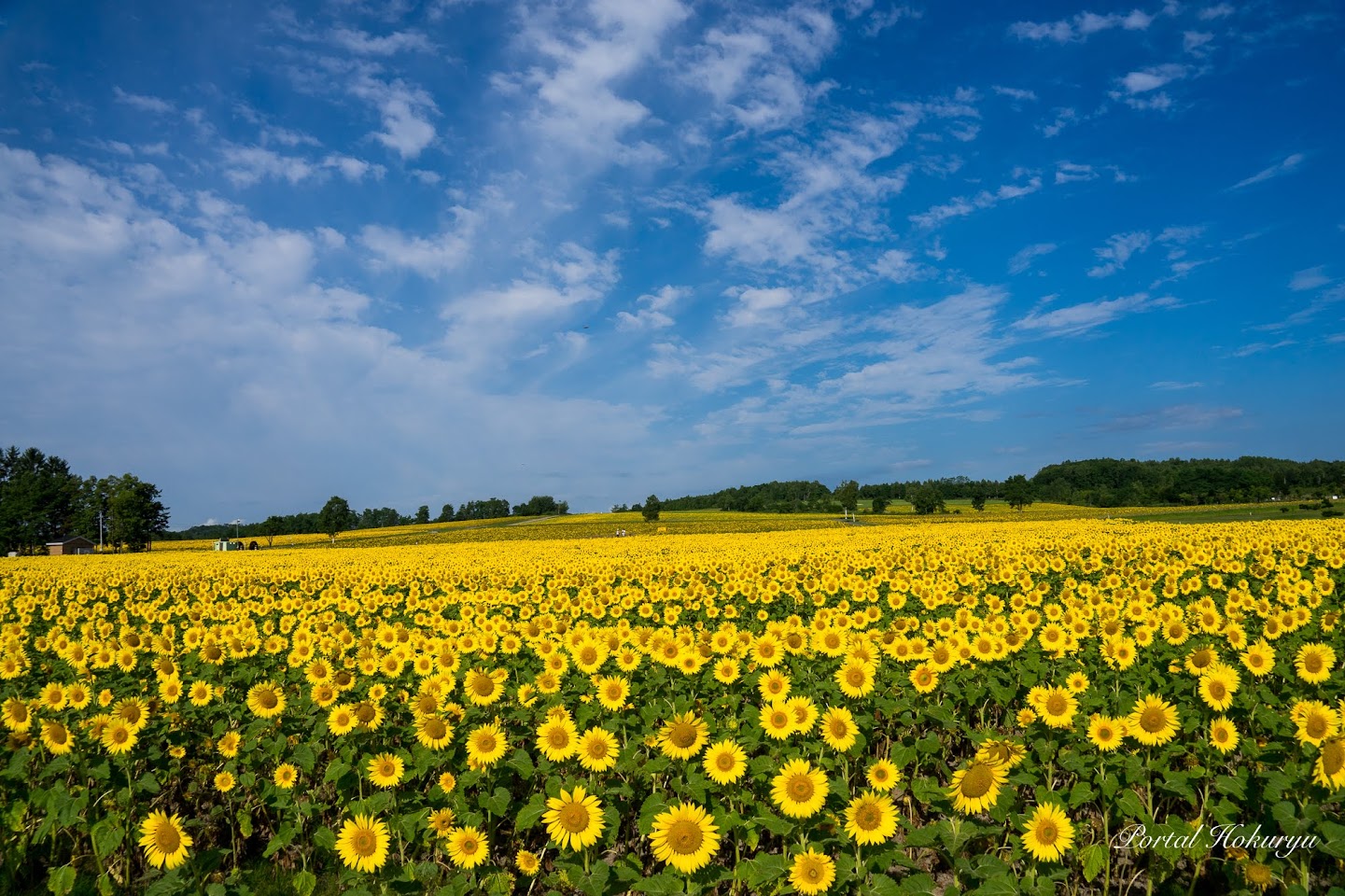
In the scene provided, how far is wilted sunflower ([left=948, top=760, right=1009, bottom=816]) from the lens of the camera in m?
4.15

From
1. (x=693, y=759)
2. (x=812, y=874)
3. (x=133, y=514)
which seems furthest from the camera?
(x=133, y=514)

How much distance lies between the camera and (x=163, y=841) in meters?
4.56

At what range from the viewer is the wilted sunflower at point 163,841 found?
4.48 metres

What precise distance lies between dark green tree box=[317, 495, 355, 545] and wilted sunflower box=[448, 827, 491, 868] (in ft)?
321

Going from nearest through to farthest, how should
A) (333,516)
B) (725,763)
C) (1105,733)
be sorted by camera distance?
(725,763), (1105,733), (333,516)

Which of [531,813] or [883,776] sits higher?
[883,776]

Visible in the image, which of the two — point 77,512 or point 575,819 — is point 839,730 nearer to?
point 575,819

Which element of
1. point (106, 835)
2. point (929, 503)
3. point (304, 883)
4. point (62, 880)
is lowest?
point (304, 883)

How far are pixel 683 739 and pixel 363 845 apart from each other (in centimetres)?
216

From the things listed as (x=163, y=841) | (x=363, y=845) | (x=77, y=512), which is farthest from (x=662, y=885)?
(x=77, y=512)

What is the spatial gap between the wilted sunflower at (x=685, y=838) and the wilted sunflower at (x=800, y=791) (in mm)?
448

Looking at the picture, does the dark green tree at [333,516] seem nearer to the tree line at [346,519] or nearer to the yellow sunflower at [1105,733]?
the tree line at [346,519]

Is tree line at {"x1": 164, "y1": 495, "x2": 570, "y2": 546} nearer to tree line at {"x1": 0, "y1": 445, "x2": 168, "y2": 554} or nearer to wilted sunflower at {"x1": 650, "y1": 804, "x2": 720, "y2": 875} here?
tree line at {"x1": 0, "y1": 445, "x2": 168, "y2": 554}

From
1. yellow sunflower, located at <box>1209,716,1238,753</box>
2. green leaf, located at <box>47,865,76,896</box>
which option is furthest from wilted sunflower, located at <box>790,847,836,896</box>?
green leaf, located at <box>47,865,76,896</box>
